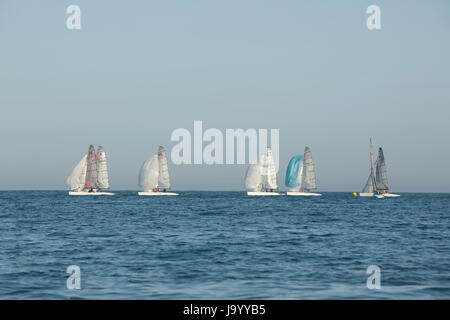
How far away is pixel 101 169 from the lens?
14088 centimetres

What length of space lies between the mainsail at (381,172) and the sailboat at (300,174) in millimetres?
16702

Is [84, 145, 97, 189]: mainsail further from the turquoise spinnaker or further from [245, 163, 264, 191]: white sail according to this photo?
the turquoise spinnaker

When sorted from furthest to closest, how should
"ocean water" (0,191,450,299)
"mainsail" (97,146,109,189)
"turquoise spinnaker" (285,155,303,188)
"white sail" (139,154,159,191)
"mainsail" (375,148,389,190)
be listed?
"white sail" (139,154,159,191) → "turquoise spinnaker" (285,155,303,188) → "mainsail" (97,146,109,189) → "mainsail" (375,148,389,190) → "ocean water" (0,191,450,299)

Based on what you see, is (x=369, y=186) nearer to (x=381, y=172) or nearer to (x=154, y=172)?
(x=381, y=172)

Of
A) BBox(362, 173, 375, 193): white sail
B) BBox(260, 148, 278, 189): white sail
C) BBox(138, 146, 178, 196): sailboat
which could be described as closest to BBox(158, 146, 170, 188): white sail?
BBox(138, 146, 178, 196): sailboat

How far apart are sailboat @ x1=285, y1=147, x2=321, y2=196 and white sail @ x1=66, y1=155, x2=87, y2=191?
5467cm

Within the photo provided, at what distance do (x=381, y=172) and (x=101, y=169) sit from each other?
7123 centimetres

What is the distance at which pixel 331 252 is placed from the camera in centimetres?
3041

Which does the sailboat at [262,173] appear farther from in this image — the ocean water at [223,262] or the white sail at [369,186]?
the ocean water at [223,262]

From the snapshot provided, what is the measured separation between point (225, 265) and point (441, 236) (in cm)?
2264

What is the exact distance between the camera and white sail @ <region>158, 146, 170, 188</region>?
142 metres

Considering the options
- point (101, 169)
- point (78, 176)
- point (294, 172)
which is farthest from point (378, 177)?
point (78, 176)
